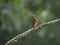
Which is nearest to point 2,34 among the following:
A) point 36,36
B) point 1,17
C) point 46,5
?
point 1,17

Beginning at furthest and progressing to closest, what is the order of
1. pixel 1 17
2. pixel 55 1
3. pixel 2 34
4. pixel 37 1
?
pixel 55 1 → pixel 37 1 → pixel 2 34 → pixel 1 17

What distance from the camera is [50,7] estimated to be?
8.20 feet

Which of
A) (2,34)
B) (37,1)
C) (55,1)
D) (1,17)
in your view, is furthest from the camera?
(55,1)

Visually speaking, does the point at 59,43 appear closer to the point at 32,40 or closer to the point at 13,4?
the point at 32,40

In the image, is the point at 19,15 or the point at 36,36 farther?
the point at 36,36

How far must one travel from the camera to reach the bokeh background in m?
1.97

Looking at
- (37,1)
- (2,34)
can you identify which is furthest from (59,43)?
(2,34)

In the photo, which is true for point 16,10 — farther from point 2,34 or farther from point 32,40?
point 32,40

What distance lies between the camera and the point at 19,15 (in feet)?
6.62

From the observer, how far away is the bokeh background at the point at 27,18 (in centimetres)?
197

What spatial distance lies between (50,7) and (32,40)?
34cm

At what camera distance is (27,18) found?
203 cm

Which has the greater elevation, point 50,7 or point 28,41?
point 50,7

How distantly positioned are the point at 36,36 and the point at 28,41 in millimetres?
→ 92
